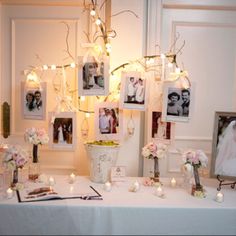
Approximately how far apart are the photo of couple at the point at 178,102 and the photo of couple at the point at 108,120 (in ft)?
1.14

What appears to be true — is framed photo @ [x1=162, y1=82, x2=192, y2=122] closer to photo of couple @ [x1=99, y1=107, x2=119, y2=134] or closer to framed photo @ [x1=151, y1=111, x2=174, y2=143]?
framed photo @ [x1=151, y1=111, x2=174, y2=143]

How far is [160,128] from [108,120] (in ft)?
1.13

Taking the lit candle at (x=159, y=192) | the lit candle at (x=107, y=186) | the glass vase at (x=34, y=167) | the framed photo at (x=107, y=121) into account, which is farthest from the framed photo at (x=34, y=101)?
the lit candle at (x=159, y=192)

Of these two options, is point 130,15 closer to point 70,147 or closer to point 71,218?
point 70,147

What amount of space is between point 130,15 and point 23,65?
82cm

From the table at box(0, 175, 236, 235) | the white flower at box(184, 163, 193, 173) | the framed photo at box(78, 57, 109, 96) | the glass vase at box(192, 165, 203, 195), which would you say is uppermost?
the framed photo at box(78, 57, 109, 96)

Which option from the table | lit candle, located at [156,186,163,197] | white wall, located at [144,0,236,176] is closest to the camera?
the table

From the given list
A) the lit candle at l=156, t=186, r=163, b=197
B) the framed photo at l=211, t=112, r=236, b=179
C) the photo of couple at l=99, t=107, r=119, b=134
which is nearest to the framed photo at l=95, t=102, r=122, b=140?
the photo of couple at l=99, t=107, r=119, b=134

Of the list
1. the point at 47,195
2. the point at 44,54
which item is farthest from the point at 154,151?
the point at 44,54

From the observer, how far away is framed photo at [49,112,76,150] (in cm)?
179

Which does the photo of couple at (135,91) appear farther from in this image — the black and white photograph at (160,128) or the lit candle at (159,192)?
the lit candle at (159,192)

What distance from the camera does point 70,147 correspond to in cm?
179

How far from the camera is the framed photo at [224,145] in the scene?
5.46ft

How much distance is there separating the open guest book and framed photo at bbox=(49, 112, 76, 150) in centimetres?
31
